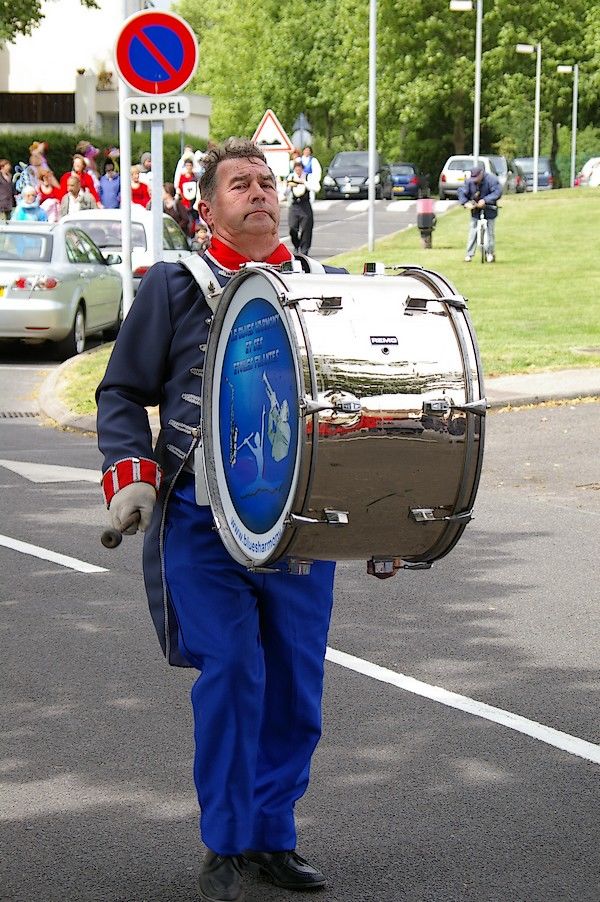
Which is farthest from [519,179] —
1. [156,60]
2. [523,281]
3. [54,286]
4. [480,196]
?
[156,60]

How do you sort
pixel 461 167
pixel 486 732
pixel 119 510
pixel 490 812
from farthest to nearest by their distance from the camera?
1. pixel 461 167
2. pixel 486 732
3. pixel 490 812
4. pixel 119 510

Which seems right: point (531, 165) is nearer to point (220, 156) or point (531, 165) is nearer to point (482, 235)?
point (482, 235)

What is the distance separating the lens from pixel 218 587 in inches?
159

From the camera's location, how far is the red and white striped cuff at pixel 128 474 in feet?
13.4

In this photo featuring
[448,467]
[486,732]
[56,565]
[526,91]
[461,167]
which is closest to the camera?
[448,467]

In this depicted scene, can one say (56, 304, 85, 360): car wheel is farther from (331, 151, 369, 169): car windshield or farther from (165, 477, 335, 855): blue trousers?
(331, 151, 369, 169): car windshield

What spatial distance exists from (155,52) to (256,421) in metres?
9.86

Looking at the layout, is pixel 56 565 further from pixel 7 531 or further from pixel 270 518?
pixel 270 518

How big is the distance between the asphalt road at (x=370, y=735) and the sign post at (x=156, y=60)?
517cm

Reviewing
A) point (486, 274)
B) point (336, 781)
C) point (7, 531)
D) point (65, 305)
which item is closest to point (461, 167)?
point (486, 274)

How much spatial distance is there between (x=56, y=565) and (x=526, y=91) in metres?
68.5

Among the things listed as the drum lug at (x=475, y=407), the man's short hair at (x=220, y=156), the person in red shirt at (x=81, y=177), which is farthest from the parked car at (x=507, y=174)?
the drum lug at (x=475, y=407)

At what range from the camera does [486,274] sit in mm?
28172

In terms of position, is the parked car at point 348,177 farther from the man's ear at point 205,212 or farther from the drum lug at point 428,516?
the drum lug at point 428,516
